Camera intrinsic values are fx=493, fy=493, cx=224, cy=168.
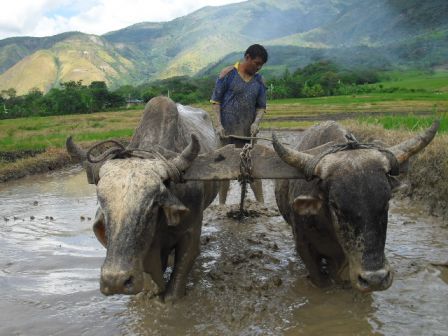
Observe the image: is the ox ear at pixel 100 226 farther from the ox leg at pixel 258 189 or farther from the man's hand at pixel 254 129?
the ox leg at pixel 258 189

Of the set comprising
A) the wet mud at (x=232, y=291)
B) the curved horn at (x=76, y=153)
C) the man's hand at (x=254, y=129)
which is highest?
the curved horn at (x=76, y=153)

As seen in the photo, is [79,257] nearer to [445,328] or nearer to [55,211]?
[55,211]

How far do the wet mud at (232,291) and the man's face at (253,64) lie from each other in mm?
2280

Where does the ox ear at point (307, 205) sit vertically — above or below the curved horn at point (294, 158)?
below

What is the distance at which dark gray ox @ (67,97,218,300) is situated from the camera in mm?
3336

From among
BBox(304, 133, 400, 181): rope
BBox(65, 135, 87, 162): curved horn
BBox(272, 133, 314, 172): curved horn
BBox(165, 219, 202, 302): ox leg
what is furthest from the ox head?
BBox(304, 133, 400, 181): rope

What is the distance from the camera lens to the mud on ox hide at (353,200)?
3.46m

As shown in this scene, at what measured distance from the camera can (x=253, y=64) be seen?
6.59 metres

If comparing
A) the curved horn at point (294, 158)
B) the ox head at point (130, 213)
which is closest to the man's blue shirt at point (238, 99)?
the curved horn at point (294, 158)

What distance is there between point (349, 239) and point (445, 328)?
125 cm

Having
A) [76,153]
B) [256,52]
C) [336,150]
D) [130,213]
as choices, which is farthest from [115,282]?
[256,52]

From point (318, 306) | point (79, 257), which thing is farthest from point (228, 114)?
point (318, 306)

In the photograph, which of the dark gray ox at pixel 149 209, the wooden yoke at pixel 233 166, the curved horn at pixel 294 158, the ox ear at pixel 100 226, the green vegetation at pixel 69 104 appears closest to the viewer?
the dark gray ox at pixel 149 209

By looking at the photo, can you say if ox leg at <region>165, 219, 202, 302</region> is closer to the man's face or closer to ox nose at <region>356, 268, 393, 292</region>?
ox nose at <region>356, 268, 393, 292</region>
